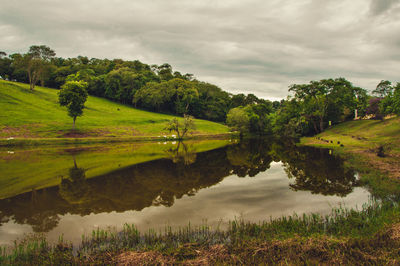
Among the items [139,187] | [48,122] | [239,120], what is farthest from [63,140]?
[239,120]

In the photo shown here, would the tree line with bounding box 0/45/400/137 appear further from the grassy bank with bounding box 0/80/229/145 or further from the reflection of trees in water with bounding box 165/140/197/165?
the reflection of trees in water with bounding box 165/140/197/165

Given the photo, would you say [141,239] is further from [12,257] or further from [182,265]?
[12,257]

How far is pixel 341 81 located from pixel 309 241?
8188cm

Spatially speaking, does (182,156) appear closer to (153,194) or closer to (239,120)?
(153,194)

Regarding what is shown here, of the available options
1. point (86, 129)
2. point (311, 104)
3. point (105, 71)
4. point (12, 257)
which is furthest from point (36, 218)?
point (105, 71)

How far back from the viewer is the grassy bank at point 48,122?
50053mm

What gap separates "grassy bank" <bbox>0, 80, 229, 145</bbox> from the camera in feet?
164

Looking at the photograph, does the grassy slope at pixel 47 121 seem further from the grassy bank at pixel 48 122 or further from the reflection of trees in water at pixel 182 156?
the reflection of trees in water at pixel 182 156

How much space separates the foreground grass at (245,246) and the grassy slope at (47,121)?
166 feet

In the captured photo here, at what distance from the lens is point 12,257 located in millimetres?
8094

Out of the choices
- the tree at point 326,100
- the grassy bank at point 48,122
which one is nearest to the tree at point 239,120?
the grassy bank at point 48,122

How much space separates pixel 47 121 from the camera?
5834cm

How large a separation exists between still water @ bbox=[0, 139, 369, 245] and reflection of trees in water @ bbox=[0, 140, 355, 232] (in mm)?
59

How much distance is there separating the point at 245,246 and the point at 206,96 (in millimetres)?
131336
